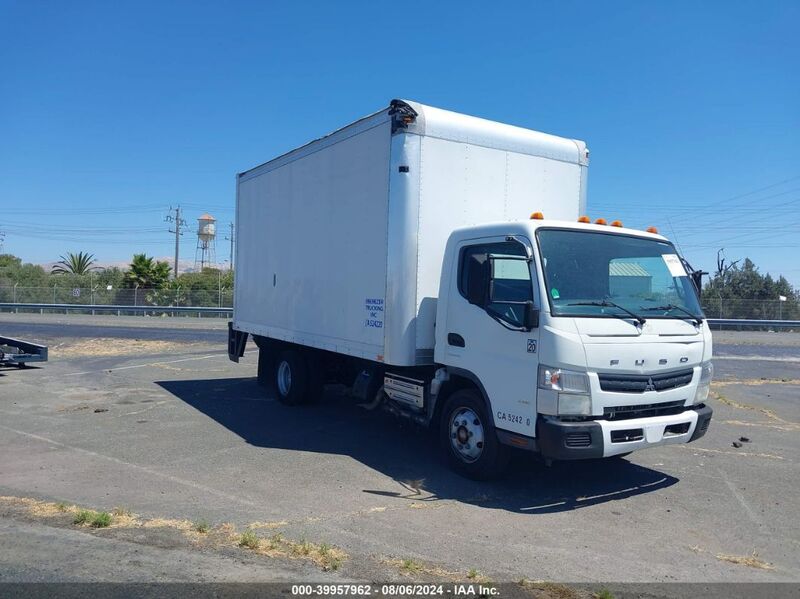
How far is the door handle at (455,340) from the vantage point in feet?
22.5

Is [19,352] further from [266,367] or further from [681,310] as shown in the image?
[681,310]

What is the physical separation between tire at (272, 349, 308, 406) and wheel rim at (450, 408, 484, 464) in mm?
4183

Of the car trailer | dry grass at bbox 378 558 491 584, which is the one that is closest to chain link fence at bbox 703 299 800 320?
the car trailer

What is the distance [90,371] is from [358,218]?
10465 mm

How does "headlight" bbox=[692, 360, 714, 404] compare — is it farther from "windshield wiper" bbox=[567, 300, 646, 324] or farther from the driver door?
the driver door

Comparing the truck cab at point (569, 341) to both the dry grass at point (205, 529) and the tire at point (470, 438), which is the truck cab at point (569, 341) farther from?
the dry grass at point (205, 529)

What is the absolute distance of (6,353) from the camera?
1553cm

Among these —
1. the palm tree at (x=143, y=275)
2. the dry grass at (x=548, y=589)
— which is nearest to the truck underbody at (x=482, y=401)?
the dry grass at (x=548, y=589)

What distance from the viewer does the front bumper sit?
5.74m

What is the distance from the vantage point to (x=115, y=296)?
46281 mm

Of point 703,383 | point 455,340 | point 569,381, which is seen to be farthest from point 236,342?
point 703,383

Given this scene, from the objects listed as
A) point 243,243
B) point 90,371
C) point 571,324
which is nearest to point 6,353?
point 90,371

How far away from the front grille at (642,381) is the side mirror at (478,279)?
1.39m

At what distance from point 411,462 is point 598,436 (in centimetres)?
259
